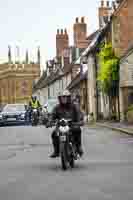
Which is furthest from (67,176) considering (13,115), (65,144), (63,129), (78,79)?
(78,79)

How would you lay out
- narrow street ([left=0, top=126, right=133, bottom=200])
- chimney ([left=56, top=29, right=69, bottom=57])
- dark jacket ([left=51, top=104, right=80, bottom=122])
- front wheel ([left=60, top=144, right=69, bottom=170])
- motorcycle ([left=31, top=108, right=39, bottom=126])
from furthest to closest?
chimney ([left=56, top=29, right=69, bottom=57]), motorcycle ([left=31, top=108, right=39, bottom=126]), dark jacket ([left=51, top=104, right=80, bottom=122]), front wheel ([left=60, top=144, right=69, bottom=170]), narrow street ([left=0, top=126, right=133, bottom=200])

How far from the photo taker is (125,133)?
2927 cm

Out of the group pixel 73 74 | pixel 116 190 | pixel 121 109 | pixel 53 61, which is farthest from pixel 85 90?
pixel 116 190

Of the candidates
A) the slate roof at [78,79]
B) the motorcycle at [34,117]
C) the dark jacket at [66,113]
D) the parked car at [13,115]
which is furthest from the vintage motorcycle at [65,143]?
the slate roof at [78,79]

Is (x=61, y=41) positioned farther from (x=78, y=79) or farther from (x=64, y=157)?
(x=64, y=157)

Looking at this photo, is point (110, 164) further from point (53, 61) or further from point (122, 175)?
point (53, 61)

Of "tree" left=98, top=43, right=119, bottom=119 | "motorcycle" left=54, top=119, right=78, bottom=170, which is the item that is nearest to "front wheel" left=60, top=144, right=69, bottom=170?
"motorcycle" left=54, top=119, right=78, bottom=170

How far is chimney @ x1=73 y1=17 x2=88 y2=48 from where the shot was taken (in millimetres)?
73125

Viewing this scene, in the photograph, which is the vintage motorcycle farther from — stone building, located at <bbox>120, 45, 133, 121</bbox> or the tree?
the tree

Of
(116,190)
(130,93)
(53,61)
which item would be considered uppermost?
(53,61)

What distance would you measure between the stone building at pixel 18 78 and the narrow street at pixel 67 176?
381ft

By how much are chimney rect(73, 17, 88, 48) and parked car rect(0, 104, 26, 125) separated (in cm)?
3155

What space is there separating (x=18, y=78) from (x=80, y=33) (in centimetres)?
6326

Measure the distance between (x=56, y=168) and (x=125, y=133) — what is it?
51.3 ft
